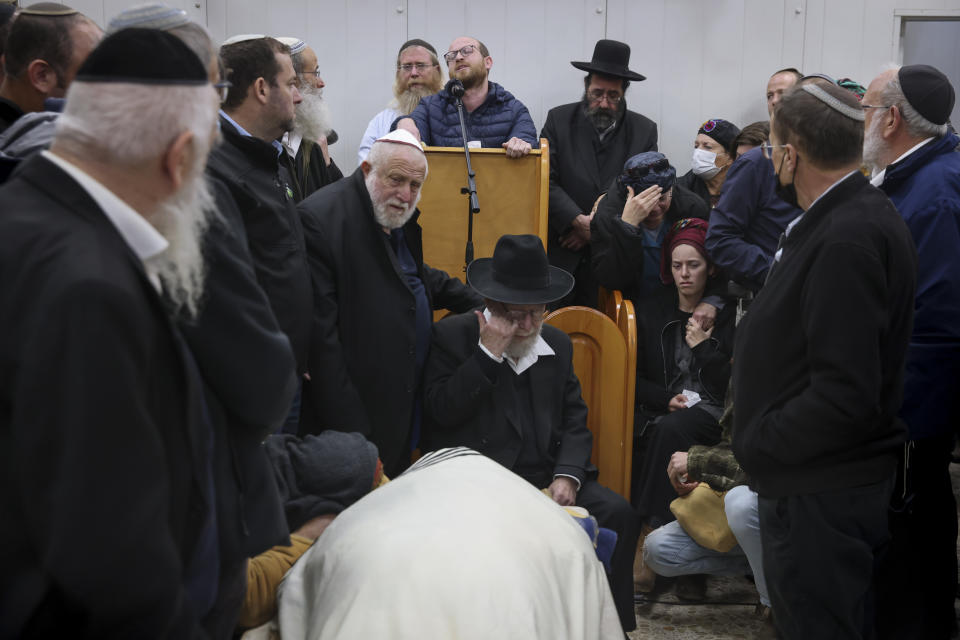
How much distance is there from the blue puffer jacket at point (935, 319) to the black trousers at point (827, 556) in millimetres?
435

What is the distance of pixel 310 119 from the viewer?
4.07 m

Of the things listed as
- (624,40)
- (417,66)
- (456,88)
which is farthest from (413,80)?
(624,40)

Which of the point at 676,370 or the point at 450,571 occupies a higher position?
the point at 450,571

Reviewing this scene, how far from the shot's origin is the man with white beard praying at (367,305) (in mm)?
2895

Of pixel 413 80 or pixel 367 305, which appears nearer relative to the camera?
pixel 367 305

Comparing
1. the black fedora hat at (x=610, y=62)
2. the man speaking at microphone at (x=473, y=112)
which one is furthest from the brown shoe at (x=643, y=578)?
the black fedora hat at (x=610, y=62)

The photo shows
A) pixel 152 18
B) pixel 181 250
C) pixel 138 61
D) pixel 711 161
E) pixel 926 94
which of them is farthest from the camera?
pixel 711 161

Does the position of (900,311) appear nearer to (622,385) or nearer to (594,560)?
(594,560)

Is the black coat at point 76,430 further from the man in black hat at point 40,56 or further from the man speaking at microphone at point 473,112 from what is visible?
the man speaking at microphone at point 473,112

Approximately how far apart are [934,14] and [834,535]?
500 cm

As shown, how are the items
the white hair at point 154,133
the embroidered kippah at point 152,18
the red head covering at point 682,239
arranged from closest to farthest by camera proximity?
the white hair at point 154,133 → the embroidered kippah at point 152,18 → the red head covering at point 682,239

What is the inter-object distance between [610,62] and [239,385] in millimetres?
3783

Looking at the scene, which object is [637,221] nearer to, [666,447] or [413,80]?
[666,447]

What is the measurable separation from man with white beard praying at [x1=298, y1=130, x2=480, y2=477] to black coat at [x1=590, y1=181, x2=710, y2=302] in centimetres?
122
